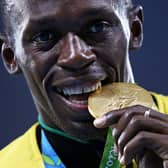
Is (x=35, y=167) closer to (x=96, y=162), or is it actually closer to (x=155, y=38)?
(x=96, y=162)

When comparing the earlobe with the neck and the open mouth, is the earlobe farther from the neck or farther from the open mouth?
the open mouth

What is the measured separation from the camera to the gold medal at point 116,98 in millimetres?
1434

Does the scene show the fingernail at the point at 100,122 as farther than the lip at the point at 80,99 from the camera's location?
Answer: No

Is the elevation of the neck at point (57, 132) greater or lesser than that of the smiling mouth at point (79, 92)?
lesser

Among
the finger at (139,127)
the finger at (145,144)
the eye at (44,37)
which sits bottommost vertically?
the finger at (145,144)

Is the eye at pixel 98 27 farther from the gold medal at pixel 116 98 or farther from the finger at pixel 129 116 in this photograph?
the finger at pixel 129 116

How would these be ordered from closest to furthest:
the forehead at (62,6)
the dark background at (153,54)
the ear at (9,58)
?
the forehead at (62,6)
the ear at (9,58)
the dark background at (153,54)

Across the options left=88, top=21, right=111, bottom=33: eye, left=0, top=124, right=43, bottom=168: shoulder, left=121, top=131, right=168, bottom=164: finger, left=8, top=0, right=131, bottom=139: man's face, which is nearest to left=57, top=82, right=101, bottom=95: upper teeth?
left=8, top=0, right=131, bottom=139: man's face

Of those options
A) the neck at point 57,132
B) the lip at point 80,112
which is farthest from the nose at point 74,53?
the neck at point 57,132

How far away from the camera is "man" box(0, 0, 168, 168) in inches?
51.5

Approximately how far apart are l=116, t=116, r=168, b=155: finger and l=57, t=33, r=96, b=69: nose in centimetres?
25

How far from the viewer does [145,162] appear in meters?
1.36

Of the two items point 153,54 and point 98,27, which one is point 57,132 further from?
point 153,54

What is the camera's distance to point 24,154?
6.22 feet
